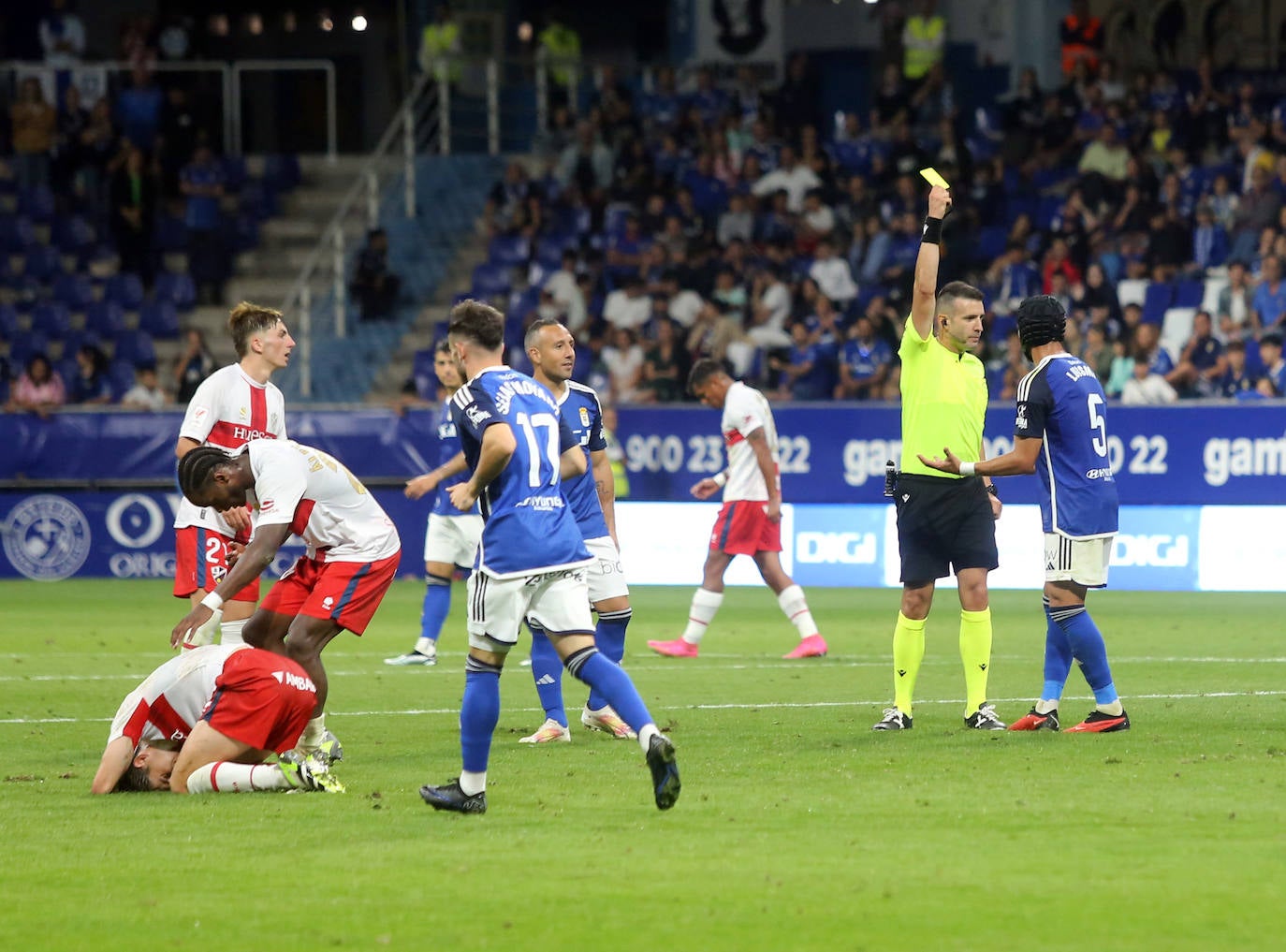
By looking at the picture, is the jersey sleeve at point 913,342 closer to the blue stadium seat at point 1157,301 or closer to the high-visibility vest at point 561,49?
the blue stadium seat at point 1157,301

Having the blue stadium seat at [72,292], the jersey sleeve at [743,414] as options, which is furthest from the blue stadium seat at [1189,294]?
the blue stadium seat at [72,292]

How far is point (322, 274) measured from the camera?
2744 centimetres

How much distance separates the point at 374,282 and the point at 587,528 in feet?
53.8

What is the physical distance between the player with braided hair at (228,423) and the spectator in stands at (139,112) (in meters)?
19.0

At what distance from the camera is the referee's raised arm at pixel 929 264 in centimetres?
904

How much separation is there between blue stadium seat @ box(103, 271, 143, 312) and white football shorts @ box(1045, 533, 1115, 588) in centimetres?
1947

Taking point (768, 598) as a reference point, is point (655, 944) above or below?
above

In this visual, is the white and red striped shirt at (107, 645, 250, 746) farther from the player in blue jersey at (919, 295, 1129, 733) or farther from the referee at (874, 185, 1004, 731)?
the player in blue jersey at (919, 295, 1129, 733)

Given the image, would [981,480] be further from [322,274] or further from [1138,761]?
[322,274]

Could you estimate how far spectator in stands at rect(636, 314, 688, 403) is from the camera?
22422mm

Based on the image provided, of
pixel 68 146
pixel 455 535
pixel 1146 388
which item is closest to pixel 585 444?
pixel 455 535

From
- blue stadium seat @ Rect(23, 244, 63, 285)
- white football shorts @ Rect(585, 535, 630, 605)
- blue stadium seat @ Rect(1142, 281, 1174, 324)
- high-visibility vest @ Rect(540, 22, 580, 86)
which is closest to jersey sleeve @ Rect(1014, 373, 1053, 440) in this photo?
white football shorts @ Rect(585, 535, 630, 605)

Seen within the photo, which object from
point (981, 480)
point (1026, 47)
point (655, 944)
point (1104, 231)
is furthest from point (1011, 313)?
point (655, 944)

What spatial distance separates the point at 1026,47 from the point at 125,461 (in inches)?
621
